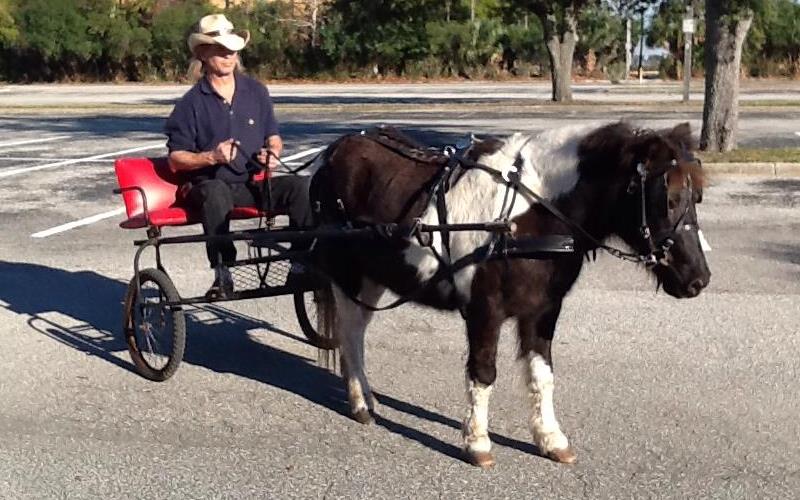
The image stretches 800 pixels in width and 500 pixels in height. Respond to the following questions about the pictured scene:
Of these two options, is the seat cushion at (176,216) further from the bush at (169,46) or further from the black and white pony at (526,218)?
the bush at (169,46)

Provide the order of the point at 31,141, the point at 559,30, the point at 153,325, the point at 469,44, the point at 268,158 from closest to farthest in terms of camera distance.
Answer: the point at 268,158
the point at 153,325
the point at 31,141
the point at 559,30
the point at 469,44

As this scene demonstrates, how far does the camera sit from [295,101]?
3534 cm

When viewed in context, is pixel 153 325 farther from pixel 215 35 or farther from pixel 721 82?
pixel 721 82

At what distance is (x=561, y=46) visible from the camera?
3141 cm

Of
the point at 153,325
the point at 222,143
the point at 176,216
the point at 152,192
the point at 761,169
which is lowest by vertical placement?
the point at 761,169

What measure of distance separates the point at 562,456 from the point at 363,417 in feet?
3.79

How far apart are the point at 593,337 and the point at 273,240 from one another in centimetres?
242

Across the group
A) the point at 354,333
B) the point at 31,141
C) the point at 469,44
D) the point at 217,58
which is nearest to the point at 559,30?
the point at 31,141

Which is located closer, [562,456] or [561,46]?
[562,456]

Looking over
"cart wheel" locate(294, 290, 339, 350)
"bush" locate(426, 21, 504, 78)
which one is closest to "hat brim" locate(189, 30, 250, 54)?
"cart wheel" locate(294, 290, 339, 350)

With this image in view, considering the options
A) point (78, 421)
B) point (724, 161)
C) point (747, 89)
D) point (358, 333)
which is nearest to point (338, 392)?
point (358, 333)

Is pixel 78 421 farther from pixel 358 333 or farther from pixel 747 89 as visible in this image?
pixel 747 89

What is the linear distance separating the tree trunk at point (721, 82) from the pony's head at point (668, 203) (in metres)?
12.6

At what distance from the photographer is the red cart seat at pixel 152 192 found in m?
7.18
